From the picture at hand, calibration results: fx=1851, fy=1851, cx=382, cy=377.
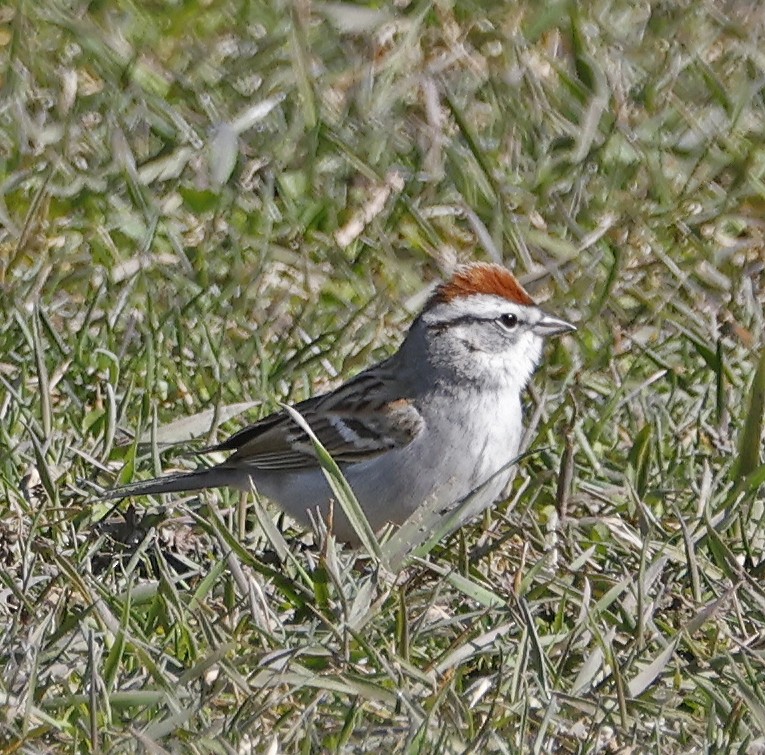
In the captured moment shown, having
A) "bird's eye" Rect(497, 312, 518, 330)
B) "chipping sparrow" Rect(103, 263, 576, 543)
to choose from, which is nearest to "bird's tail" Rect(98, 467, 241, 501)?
"chipping sparrow" Rect(103, 263, 576, 543)

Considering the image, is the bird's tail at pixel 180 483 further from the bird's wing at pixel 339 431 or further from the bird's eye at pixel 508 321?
the bird's eye at pixel 508 321

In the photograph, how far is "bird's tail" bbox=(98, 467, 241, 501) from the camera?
12.0 ft

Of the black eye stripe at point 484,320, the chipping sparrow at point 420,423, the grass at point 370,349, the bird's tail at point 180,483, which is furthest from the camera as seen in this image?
the black eye stripe at point 484,320

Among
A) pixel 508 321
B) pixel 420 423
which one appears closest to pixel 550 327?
pixel 508 321

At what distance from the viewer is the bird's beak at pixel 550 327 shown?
4.11 metres

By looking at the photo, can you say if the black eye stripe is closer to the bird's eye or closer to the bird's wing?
the bird's eye

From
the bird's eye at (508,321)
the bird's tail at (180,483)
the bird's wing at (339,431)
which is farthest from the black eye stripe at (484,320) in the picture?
the bird's tail at (180,483)

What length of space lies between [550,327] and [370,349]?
57cm

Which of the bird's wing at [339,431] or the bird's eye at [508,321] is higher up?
the bird's eye at [508,321]

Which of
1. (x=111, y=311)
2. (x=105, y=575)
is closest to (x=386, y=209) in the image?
(x=111, y=311)

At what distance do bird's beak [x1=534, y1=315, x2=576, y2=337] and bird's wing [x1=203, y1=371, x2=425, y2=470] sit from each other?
1.16 ft

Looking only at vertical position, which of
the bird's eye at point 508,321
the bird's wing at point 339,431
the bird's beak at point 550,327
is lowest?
the bird's wing at point 339,431

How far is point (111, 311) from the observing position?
4.44m

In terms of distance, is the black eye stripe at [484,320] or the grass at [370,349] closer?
the grass at [370,349]
